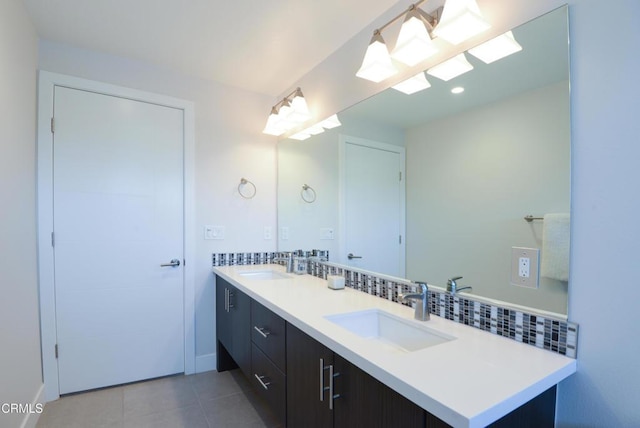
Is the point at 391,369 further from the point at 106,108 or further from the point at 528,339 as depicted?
the point at 106,108

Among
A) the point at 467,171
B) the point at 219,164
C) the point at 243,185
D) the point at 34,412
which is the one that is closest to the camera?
the point at 467,171

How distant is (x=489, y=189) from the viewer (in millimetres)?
1261

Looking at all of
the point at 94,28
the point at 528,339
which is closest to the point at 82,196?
the point at 94,28

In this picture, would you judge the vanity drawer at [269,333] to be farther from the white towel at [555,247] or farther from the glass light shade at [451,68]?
the glass light shade at [451,68]

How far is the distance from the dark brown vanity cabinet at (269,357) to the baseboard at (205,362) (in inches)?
34.9

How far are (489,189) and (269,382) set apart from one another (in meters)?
1.41

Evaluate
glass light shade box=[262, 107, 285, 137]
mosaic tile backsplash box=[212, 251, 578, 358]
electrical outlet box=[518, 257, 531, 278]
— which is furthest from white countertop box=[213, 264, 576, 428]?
glass light shade box=[262, 107, 285, 137]

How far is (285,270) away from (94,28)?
203 centimetres

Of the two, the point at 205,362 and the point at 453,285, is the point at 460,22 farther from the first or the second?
the point at 205,362

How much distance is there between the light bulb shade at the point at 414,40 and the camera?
1357mm

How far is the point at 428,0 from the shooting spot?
1.42 m

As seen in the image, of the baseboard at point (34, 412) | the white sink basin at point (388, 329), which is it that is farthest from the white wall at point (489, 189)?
the baseboard at point (34, 412)

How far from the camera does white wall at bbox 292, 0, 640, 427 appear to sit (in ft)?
2.84

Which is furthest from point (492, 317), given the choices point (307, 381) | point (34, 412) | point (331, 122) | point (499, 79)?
point (34, 412)
